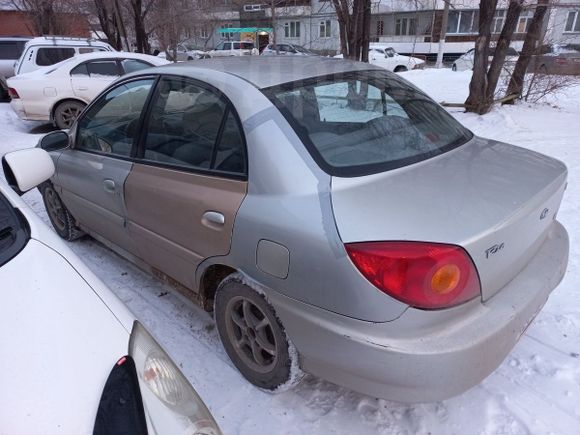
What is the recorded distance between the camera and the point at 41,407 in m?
1.12

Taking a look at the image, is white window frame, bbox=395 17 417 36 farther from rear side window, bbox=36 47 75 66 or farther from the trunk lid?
the trunk lid

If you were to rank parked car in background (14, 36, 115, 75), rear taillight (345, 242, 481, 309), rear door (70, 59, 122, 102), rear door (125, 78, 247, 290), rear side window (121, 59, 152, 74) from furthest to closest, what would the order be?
parked car in background (14, 36, 115, 75)
rear side window (121, 59, 152, 74)
rear door (70, 59, 122, 102)
rear door (125, 78, 247, 290)
rear taillight (345, 242, 481, 309)

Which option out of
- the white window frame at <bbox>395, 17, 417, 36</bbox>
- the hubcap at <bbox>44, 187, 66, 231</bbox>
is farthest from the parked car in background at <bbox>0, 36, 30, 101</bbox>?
the white window frame at <bbox>395, 17, 417, 36</bbox>

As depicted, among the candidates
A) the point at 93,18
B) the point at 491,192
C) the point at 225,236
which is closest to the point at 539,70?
the point at 491,192

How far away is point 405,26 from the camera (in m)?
36.9

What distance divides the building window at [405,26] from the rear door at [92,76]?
32.7m

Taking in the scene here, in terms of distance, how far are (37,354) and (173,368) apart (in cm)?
42

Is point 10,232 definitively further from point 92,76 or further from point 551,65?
point 551,65

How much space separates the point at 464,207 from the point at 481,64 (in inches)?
285

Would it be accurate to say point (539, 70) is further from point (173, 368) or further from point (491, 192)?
point (173, 368)

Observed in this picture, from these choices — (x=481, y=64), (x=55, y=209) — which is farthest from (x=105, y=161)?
(x=481, y=64)

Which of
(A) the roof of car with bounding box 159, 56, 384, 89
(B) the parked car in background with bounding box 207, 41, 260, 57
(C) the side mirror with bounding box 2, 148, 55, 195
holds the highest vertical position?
(A) the roof of car with bounding box 159, 56, 384, 89

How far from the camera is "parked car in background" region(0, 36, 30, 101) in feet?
40.5

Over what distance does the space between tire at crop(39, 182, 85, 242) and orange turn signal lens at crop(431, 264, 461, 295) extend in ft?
10.8
